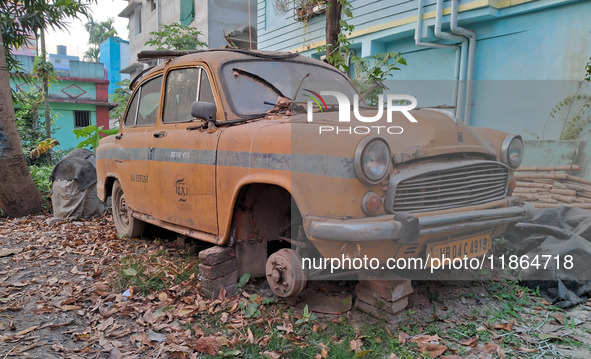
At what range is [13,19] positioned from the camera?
9844 mm

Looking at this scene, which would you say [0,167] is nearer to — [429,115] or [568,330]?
[429,115]

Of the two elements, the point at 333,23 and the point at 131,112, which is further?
the point at 333,23

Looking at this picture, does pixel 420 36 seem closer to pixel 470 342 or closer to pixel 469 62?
pixel 469 62

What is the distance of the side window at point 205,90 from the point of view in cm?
372

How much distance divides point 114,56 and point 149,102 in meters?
32.3

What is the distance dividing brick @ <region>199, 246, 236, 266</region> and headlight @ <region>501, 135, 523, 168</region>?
224 centimetres

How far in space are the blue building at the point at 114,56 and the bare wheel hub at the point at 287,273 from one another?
3363cm

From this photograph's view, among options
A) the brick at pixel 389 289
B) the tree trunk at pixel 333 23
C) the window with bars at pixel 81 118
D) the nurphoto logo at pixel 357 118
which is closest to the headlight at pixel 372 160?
the nurphoto logo at pixel 357 118

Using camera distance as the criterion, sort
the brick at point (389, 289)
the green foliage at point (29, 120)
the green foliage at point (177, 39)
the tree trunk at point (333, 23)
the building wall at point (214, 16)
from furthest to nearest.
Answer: the building wall at point (214, 16), the green foliage at point (177, 39), the green foliage at point (29, 120), the tree trunk at point (333, 23), the brick at point (389, 289)

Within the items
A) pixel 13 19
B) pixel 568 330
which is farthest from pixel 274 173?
pixel 13 19

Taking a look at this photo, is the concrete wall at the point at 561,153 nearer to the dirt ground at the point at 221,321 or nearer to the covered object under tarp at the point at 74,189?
the dirt ground at the point at 221,321

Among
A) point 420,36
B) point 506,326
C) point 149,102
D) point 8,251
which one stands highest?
point 420,36

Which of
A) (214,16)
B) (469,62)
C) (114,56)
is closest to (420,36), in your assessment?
(469,62)

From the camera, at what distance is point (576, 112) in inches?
258
